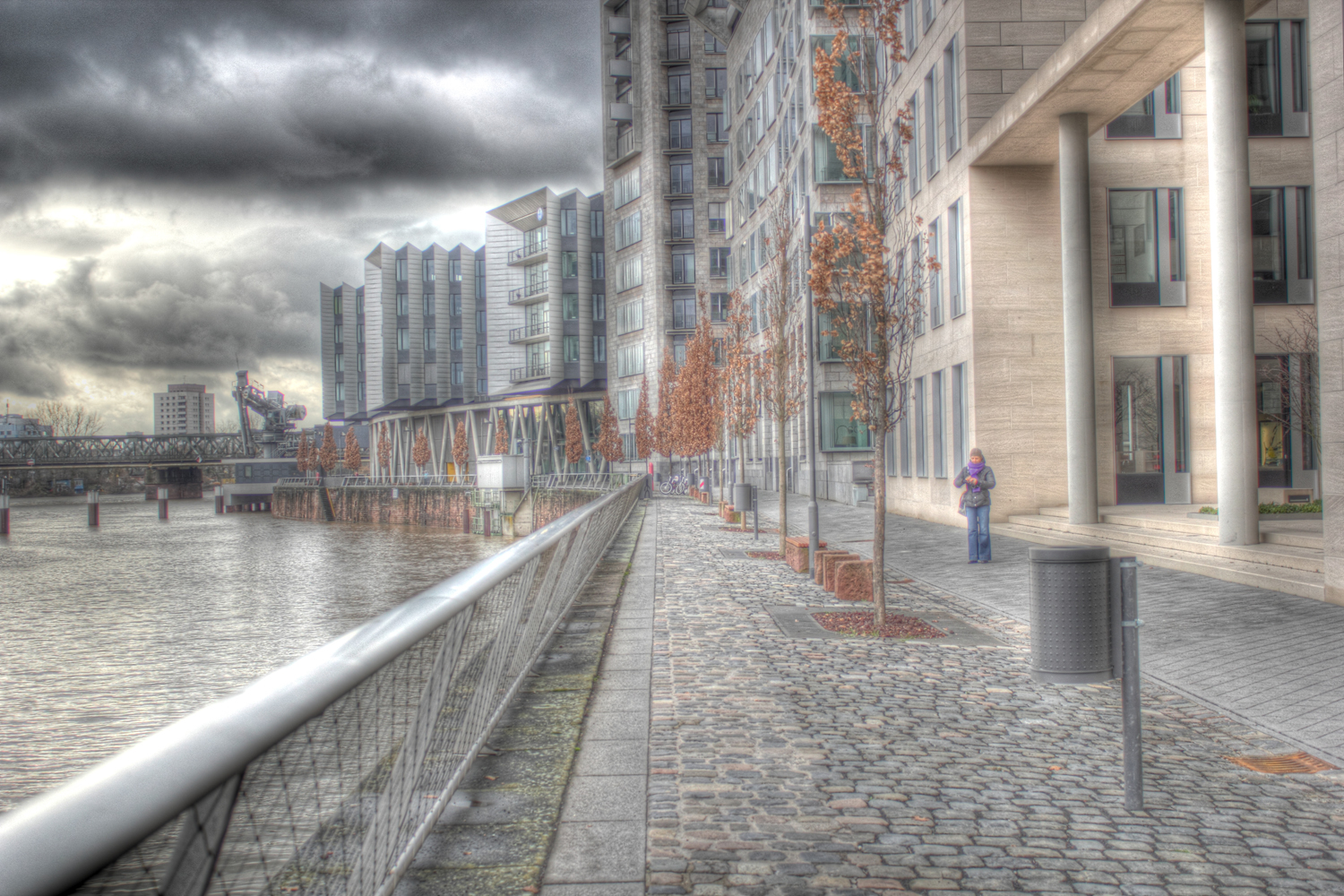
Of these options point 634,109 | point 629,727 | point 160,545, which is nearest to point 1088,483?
point 629,727

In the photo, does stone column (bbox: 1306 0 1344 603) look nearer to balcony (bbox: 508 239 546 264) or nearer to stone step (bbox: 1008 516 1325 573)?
stone step (bbox: 1008 516 1325 573)

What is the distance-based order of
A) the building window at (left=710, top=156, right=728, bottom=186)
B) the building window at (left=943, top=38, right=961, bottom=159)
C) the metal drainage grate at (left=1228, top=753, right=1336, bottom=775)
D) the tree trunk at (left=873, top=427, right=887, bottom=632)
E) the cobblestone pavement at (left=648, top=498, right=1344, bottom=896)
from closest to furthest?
1. the cobblestone pavement at (left=648, top=498, right=1344, bottom=896)
2. the metal drainage grate at (left=1228, top=753, right=1336, bottom=775)
3. the tree trunk at (left=873, top=427, right=887, bottom=632)
4. the building window at (left=943, top=38, right=961, bottom=159)
5. the building window at (left=710, top=156, right=728, bottom=186)

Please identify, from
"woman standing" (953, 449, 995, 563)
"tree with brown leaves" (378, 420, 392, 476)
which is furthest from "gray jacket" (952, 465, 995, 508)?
"tree with brown leaves" (378, 420, 392, 476)

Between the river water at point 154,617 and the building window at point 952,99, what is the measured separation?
16.5 m

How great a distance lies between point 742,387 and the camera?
2920cm

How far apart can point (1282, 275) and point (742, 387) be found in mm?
13402

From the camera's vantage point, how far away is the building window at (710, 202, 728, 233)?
66.5m

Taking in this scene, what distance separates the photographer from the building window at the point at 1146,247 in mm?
21156

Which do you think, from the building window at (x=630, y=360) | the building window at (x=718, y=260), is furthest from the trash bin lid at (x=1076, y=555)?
the building window at (x=630, y=360)

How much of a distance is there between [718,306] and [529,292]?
20.5 metres

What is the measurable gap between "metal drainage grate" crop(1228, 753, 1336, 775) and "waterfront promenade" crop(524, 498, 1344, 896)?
9 centimetres

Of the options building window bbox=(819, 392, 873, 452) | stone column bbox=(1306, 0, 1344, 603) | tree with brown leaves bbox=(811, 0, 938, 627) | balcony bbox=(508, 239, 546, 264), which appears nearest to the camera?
tree with brown leaves bbox=(811, 0, 938, 627)

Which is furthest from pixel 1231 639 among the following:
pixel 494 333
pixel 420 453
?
pixel 420 453

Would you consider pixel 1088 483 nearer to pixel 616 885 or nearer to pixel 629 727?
pixel 629 727
